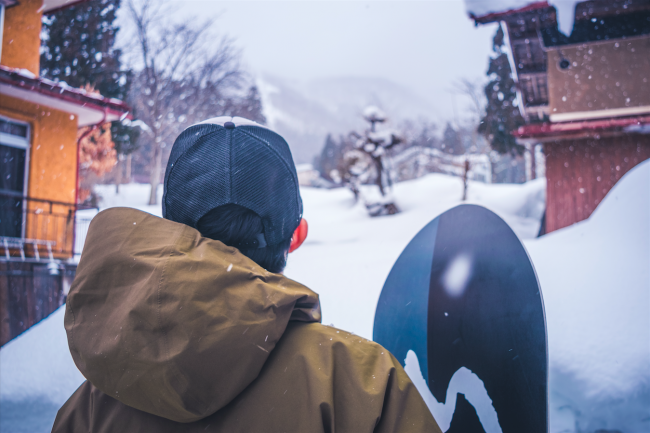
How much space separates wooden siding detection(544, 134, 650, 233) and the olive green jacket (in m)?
7.38

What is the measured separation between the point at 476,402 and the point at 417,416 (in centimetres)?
122

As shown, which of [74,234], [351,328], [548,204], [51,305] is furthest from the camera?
[548,204]

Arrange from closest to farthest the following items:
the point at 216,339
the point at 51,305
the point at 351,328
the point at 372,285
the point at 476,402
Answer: the point at 216,339 < the point at 476,402 < the point at 351,328 < the point at 372,285 < the point at 51,305

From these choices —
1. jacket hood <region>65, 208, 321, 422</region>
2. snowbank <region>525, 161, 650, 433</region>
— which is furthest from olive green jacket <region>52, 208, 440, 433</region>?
snowbank <region>525, 161, 650, 433</region>

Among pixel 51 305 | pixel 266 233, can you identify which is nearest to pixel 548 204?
pixel 266 233

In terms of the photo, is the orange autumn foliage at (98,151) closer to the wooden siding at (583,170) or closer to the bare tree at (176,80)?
the bare tree at (176,80)

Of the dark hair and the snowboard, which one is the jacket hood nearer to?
the dark hair

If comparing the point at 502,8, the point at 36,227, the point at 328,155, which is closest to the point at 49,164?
the point at 36,227

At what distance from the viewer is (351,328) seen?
9.18ft

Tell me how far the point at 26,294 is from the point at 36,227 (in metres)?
1.18

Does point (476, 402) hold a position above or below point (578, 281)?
below

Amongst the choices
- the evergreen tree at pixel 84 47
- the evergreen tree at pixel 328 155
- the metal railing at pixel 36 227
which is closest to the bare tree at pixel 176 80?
the evergreen tree at pixel 84 47

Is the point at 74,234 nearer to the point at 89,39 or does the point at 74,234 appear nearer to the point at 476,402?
the point at 89,39

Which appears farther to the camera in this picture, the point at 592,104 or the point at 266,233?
the point at 592,104
